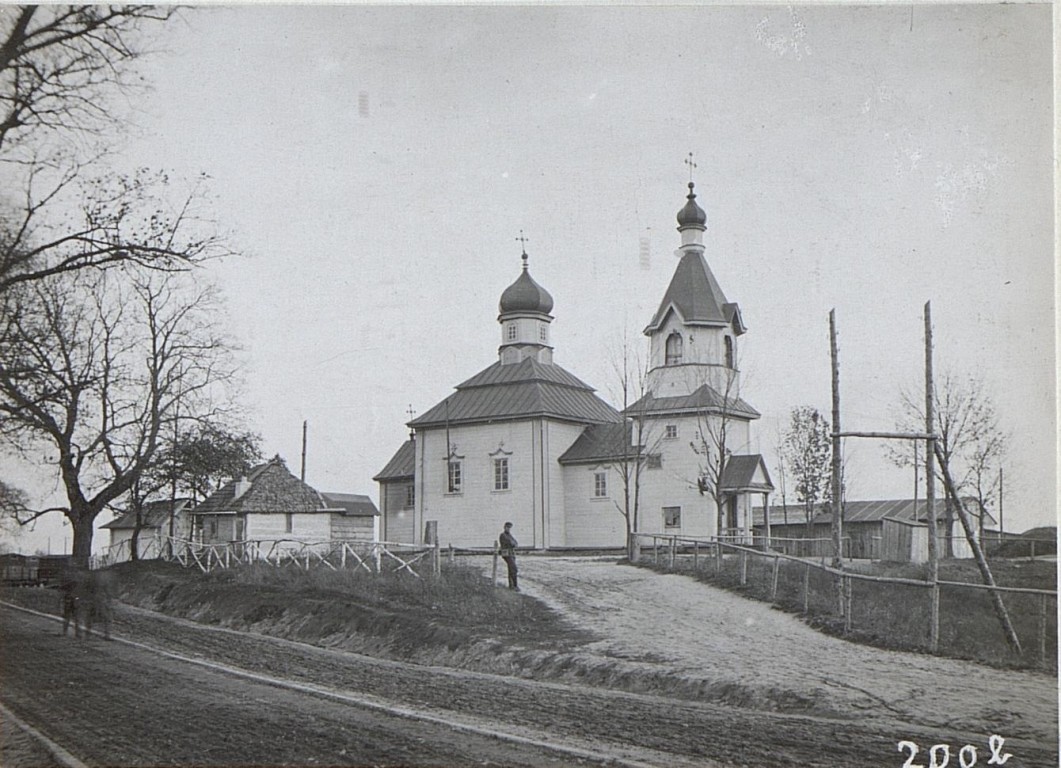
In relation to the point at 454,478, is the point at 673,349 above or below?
above

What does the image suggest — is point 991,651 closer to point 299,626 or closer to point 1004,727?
point 1004,727

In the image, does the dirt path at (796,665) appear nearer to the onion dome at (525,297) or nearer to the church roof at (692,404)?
the church roof at (692,404)

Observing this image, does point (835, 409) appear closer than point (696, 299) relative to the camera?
Yes

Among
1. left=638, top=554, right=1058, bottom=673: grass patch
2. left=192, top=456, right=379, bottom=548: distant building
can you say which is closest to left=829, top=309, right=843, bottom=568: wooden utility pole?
left=638, top=554, right=1058, bottom=673: grass patch

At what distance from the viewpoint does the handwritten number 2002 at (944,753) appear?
9663 mm

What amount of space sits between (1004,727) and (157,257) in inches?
433

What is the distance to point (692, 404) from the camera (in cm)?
3441

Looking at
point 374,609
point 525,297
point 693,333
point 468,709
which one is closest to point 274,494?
point 525,297

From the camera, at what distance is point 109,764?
9758 mm

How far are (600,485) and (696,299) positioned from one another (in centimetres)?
748

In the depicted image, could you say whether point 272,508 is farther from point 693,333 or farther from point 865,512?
point 865,512

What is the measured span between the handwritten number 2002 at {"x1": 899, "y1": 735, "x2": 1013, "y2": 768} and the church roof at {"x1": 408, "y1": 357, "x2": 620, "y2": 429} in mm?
26740

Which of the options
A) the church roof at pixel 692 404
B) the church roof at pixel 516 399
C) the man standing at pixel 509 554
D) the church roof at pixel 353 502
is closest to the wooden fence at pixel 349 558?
the man standing at pixel 509 554

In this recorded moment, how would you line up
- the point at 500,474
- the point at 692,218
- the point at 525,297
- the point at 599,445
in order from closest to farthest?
the point at 692,218 < the point at 500,474 < the point at 599,445 < the point at 525,297
